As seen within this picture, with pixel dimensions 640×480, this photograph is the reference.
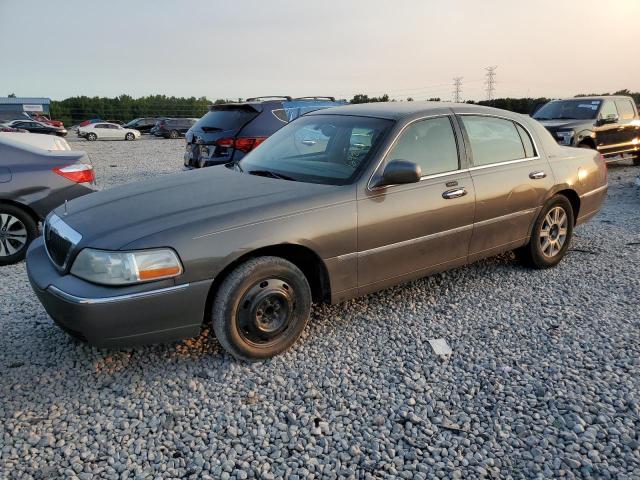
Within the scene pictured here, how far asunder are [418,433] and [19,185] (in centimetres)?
484

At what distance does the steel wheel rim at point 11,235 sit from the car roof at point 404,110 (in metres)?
3.39

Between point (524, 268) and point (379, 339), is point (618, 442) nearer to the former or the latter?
point (379, 339)

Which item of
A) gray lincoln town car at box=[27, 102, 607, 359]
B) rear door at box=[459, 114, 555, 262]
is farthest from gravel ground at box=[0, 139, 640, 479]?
rear door at box=[459, 114, 555, 262]

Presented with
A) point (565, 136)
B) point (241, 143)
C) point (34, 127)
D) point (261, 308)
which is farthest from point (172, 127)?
point (261, 308)

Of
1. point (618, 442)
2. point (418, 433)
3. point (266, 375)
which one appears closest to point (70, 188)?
point (266, 375)

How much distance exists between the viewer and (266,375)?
320 cm

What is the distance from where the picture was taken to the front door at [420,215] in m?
3.59

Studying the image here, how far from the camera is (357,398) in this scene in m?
2.95

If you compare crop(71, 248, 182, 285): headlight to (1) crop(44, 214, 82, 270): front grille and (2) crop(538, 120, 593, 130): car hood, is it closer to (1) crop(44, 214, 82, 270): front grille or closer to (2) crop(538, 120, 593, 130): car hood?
(1) crop(44, 214, 82, 270): front grille

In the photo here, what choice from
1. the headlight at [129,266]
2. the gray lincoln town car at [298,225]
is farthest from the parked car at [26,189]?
the headlight at [129,266]

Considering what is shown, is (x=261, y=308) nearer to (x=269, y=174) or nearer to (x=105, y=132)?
(x=269, y=174)

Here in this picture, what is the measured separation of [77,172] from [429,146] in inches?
154

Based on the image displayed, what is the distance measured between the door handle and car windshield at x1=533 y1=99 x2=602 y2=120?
29.1 feet

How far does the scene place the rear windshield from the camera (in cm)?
773
